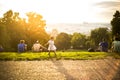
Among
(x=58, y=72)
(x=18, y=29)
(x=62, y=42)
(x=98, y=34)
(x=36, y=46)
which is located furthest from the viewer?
(x=98, y=34)

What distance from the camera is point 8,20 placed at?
84188 millimetres

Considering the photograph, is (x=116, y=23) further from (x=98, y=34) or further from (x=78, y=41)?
(x=78, y=41)

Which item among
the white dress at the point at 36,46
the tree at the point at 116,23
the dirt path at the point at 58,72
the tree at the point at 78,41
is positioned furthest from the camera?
the tree at the point at 78,41

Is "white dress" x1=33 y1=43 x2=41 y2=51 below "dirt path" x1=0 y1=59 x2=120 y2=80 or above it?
→ above

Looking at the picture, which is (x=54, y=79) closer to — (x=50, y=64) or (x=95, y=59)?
(x=50, y=64)

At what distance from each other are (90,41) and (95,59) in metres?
→ 142

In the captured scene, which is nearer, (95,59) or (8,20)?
(95,59)

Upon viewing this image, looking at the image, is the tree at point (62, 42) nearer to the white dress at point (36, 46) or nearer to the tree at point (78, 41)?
the tree at point (78, 41)

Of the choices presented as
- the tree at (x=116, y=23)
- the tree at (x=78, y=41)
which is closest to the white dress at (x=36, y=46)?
the tree at (x=116, y=23)

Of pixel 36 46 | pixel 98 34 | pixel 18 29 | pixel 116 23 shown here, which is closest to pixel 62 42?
pixel 98 34

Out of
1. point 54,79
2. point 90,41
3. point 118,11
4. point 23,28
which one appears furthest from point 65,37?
point 54,79

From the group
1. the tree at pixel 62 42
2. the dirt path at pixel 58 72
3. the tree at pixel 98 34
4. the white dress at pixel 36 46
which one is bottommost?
the dirt path at pixel 58 72

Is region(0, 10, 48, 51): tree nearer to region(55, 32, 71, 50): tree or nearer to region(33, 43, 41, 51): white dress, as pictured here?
region(33, 43, 41, 51): white dress

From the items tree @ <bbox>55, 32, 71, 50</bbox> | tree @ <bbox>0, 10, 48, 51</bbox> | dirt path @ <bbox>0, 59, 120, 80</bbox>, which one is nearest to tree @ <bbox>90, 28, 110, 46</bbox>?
tree @ <bbox>55, 32, 71, 50</bbox>
